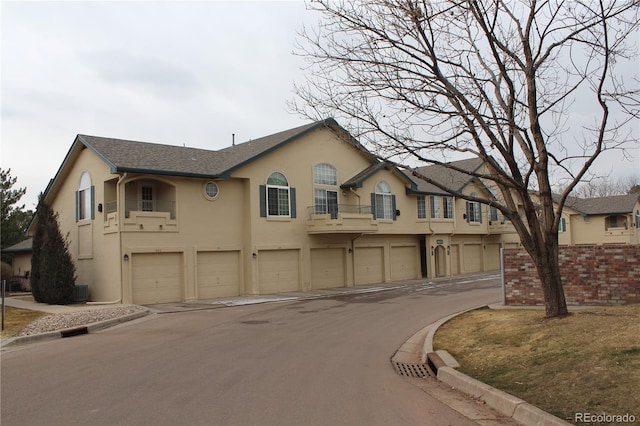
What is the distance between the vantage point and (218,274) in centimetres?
2505

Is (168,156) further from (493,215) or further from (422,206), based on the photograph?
(493,215)

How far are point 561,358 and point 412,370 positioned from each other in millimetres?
2480

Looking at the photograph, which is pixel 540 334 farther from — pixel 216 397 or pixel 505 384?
pixel 216 397

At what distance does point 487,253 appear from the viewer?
134 feet

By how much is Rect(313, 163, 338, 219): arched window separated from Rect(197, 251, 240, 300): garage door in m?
5.56

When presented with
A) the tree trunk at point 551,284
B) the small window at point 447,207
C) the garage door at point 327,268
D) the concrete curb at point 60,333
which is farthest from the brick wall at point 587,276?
the small window at point 447,207

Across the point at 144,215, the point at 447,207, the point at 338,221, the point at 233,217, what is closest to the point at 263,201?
the point at 233,217

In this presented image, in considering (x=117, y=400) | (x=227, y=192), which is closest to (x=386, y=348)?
(x=117, y=400)

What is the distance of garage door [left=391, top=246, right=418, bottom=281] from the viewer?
1316 inches

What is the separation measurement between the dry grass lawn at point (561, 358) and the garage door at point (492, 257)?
99.3 ft

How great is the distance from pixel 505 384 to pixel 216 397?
3956mm

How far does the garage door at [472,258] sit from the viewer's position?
38875mm

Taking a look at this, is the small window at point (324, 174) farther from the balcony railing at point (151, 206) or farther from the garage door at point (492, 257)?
the garage door at point (492, 257)

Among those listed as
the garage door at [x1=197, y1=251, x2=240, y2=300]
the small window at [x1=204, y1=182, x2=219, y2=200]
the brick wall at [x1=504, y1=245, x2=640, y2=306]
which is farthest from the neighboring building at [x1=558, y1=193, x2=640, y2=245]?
the brick wall at [x1=504, y1=245, x2=640, y2=306]
